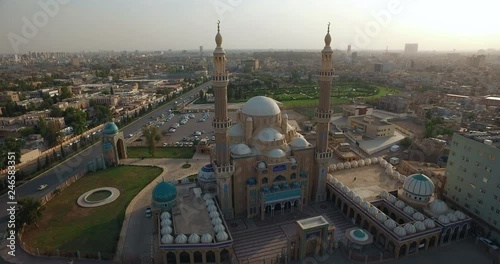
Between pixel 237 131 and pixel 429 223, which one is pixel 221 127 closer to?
pixel 237 131

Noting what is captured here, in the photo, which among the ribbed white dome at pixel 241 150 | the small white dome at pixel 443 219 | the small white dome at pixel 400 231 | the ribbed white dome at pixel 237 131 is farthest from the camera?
the ribbed white dome at pixel 237 131

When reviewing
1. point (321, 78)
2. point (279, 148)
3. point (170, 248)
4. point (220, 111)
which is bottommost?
point (170, 248)

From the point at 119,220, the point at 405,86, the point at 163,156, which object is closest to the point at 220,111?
the point at 119,220

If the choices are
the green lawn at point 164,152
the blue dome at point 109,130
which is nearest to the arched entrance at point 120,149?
the green lawn at point 164,152

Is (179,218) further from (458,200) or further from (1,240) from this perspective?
(458,200)

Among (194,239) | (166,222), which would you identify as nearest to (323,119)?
(194,239)

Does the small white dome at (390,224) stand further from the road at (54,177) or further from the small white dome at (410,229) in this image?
the road at (54,177)

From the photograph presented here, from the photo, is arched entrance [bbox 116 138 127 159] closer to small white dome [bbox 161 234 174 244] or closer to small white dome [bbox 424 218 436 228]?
small white dome [bbox 161 234 174 244]
